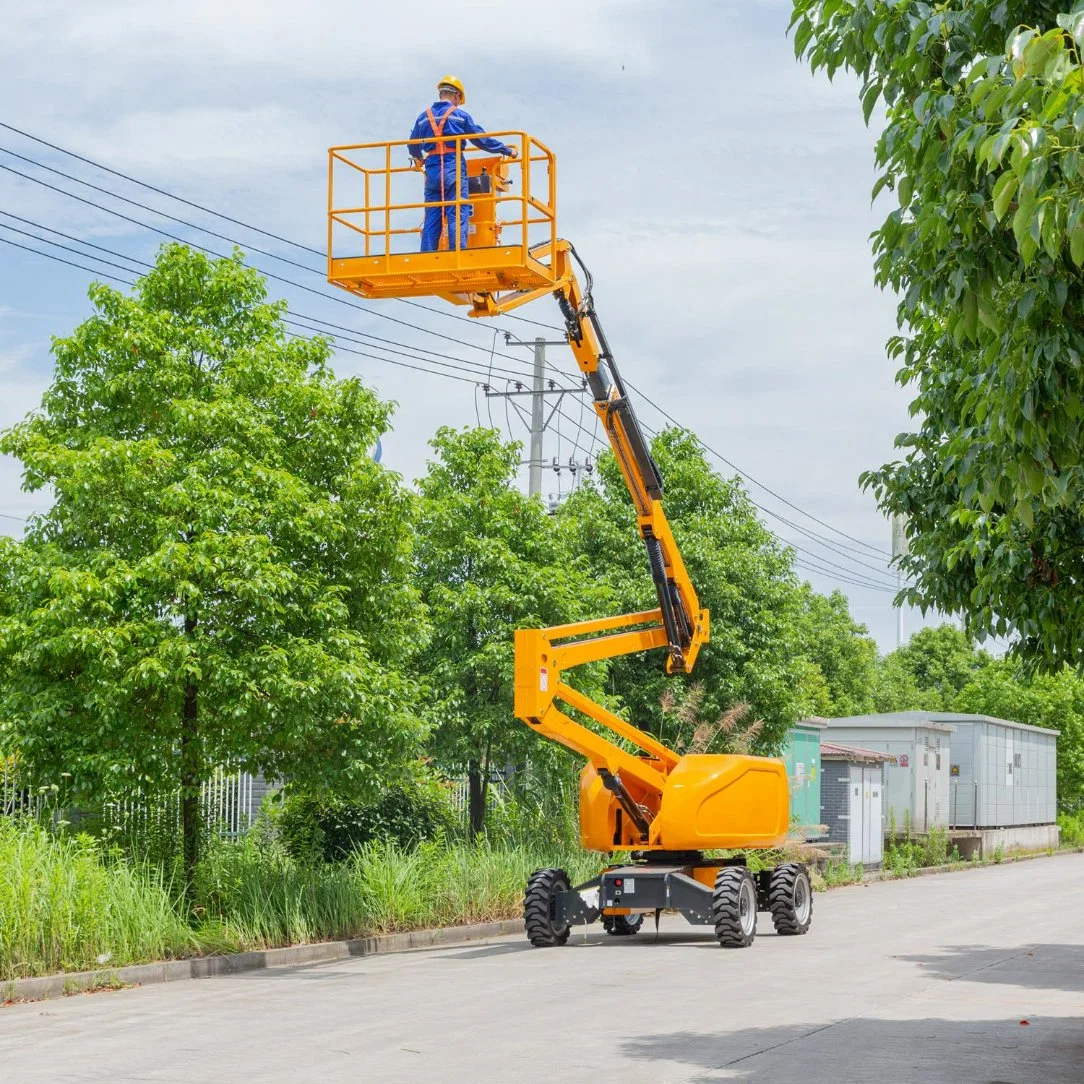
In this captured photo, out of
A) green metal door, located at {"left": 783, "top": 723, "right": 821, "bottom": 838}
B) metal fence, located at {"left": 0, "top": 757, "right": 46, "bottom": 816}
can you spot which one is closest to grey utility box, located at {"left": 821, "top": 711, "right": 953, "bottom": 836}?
green metal door, located at {"left": 783, "top": 723, "right": 821, "bottom": 838}

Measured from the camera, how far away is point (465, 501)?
77.7ft

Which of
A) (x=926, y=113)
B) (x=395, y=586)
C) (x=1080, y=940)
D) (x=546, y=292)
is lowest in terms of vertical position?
(x=1080, y=940)

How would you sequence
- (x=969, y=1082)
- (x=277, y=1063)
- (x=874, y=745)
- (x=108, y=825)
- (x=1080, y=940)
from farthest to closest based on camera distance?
(x=874, y=745)
(x=1080, y=940)
(x=108, y=825)
(x=277, y=1063)
(x=969, y=1082)

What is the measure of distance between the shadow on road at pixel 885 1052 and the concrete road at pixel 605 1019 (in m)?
0.03

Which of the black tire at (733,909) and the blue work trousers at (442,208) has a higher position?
the blue work trousers at (442,208)

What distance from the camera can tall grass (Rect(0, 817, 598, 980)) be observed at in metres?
14.5

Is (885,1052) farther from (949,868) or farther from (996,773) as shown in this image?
(996,773)

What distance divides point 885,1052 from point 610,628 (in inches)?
365

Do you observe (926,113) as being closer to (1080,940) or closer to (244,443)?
(244,443)

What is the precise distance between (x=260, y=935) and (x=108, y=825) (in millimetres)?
2025

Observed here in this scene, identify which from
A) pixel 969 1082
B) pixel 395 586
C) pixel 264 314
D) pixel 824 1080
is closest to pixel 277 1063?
pixel 824 1080

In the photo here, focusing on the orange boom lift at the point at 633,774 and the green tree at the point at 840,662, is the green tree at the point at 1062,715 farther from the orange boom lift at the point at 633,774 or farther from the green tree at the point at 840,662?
the orange boom lift at the point at 633,774

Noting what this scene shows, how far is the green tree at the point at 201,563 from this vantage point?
16156mm

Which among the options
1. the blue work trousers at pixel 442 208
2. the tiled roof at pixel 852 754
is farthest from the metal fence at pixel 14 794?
the tiled roof at pixel 852 754
